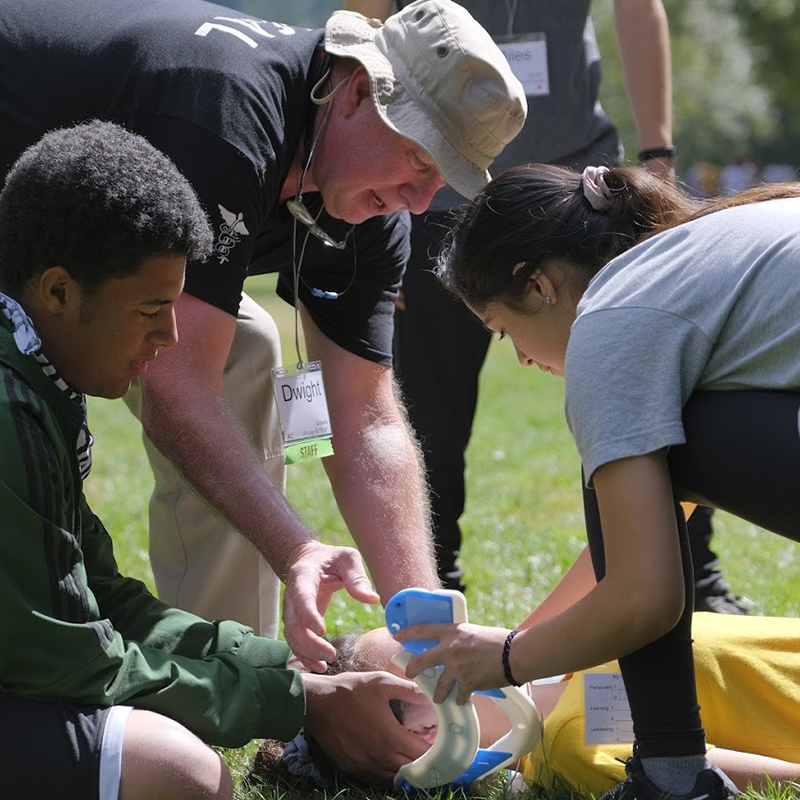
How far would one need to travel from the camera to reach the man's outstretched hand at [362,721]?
2502 mm

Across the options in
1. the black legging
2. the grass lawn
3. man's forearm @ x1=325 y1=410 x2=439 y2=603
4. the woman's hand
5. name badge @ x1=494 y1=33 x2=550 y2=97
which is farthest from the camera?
the grass lawn

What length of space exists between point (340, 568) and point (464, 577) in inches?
77.7

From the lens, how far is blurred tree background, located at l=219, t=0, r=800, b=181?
120ft

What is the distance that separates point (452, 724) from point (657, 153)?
196 centimetres

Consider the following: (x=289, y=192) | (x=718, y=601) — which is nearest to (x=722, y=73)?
(x=718, y=601)

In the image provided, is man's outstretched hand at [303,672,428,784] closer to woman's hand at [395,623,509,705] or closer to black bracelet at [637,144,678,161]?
woman's hand at [395,623,509,705]

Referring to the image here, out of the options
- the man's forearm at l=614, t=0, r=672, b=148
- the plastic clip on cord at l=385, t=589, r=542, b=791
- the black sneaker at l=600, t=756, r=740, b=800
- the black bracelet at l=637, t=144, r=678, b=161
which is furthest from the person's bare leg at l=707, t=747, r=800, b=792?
the man's forearm at l=614, t=0, r=672, b=148

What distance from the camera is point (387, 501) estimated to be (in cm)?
306

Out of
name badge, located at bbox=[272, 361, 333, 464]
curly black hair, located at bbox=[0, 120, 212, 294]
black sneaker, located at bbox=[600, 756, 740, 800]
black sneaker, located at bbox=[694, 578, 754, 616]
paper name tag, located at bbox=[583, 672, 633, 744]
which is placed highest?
curly black hair, located at bbox=[0, 120, 212, 294]

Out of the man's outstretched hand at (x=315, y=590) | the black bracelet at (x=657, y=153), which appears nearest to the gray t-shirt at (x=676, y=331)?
the man's outstretched hand at (x=315, y=590)

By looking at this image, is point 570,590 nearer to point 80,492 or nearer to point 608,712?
point 608,712

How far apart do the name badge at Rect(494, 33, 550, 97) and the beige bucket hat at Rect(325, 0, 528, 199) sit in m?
0.92

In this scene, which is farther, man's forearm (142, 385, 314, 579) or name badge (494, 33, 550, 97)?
name badge (494, 33, 550, 97)

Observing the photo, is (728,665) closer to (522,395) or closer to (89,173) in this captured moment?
(89,173)
